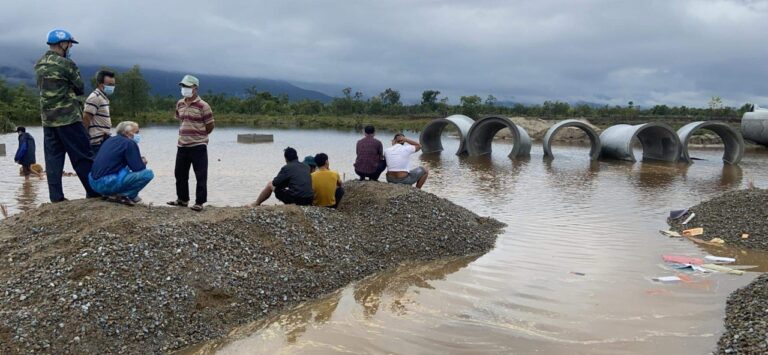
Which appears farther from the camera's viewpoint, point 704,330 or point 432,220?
point 432,220

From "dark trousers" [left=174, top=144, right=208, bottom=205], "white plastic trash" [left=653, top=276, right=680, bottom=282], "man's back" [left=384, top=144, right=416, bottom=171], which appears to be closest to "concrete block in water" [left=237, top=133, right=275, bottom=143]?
"man's back" [left=384, top=144, right=416, bottom=171]

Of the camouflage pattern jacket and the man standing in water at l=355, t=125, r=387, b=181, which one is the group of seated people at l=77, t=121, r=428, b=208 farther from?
the camouflage pattern jacket

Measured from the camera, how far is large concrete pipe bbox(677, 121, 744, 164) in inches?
957

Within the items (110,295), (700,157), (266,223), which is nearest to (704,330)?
(266,223)

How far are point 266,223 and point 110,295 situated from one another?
2200 millimetres

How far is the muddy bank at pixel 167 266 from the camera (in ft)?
15.8

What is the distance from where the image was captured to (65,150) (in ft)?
23.4

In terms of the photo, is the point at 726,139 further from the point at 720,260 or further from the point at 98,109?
the point at 98,109

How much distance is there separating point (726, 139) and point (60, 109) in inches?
1029

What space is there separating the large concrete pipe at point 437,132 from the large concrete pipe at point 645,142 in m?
5.88

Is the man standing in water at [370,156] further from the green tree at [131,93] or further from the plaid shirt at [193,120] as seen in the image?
the green tree at [131,93]

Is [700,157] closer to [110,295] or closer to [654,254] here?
[654,254]

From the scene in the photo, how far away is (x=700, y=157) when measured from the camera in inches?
1077

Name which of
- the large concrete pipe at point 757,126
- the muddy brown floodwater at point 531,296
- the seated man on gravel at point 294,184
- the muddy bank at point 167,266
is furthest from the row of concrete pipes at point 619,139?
the muddy bank at point 167,266
